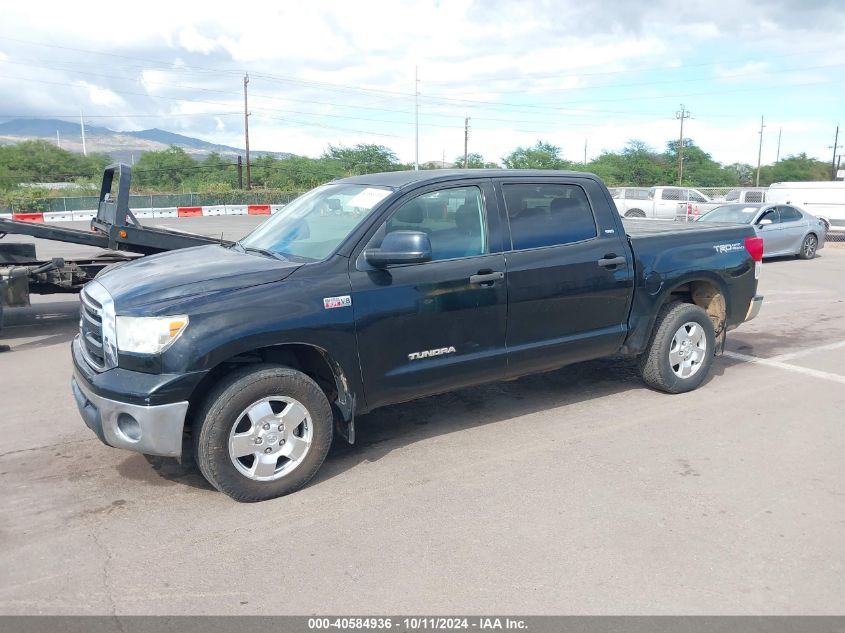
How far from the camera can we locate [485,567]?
3.54 metres

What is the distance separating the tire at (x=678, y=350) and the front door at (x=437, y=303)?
1661 millimetres

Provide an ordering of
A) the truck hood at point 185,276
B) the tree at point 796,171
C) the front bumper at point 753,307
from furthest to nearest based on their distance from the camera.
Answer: the tree at point 796,171 < the front bumper at point 753,307 < the truck hood at point 185,276

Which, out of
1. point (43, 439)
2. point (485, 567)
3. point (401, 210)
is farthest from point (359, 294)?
point (43, 439)

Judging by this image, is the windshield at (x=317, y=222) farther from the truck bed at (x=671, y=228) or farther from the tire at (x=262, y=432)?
the truck bed at (x=671, y=228)

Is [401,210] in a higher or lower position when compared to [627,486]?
higher

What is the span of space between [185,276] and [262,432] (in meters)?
1.05

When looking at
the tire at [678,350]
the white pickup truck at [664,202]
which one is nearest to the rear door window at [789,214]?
the white pickup truck at [664,202]

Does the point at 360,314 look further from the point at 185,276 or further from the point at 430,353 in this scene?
the point at 185,276

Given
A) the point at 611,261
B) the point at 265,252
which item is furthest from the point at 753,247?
the point at 265,252

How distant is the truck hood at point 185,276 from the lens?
4.16 meters

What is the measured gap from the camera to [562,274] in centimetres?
538

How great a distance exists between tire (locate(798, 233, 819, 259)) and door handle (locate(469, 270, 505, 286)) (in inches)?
589

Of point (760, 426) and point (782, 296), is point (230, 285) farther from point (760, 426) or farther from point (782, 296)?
point (782, 296)
